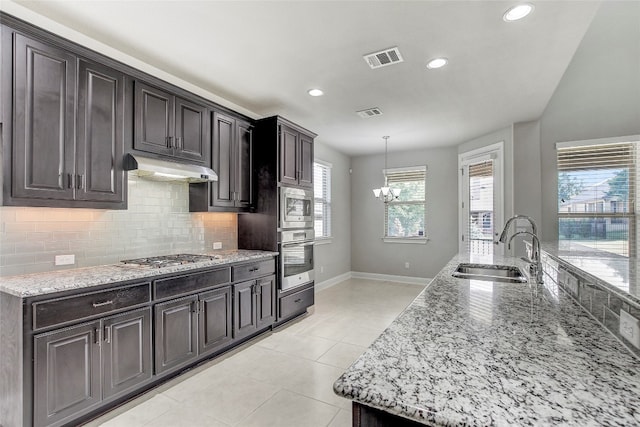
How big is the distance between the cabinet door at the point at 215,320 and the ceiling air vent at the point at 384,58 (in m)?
2.49

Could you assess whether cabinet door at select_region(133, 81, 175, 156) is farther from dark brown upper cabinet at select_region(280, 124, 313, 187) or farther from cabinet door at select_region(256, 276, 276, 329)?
cabinet door at select_region(256, 276, 276, 329)

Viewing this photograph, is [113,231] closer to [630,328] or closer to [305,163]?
[305,163]

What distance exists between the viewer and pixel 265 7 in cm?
204

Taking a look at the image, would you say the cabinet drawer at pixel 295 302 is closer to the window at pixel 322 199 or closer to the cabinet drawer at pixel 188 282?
the cabinet drawer at pixel 188 282

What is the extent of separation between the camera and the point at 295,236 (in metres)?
3.96

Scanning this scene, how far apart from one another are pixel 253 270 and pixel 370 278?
380 cm

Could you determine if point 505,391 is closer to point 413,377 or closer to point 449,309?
point 413,377

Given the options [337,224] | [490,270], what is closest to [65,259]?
[490,270]

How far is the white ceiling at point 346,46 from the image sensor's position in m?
2.07

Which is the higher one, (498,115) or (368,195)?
(498,115)

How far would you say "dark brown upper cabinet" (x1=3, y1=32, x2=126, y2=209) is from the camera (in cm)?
192

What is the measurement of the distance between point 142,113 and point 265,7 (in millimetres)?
1376

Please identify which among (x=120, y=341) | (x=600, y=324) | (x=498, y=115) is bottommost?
(x=120, y=341)

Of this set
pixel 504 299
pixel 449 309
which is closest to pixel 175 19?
pixel 449 309
